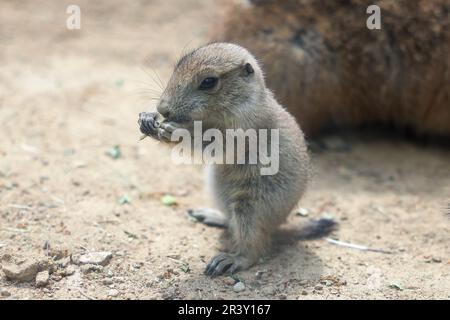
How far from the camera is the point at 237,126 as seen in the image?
4.53 m

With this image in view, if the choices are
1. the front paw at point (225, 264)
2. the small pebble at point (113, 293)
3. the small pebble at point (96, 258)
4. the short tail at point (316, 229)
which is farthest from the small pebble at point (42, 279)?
the short tail at point (316, 229)

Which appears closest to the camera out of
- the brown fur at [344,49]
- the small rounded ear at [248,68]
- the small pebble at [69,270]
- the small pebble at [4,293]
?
the small pebble at [4,293]

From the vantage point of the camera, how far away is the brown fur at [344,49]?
642 centimetres

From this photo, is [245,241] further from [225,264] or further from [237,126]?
[237,126]

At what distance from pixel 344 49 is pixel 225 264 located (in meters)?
2.98

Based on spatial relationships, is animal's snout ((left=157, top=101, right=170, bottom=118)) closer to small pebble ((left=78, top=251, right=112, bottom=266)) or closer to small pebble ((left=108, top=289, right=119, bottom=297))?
small pebble ((left=78, top=251, right=112, bottom=266))

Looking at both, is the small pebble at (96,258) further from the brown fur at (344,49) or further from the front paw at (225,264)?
the brown fur at (344,49)

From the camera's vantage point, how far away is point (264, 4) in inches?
261

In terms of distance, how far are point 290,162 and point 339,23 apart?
7.54 feet

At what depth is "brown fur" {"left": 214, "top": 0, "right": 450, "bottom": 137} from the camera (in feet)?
21.1

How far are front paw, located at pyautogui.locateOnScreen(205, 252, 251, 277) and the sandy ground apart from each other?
0.09 meters

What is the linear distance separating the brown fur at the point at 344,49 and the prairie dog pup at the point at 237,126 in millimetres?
1572

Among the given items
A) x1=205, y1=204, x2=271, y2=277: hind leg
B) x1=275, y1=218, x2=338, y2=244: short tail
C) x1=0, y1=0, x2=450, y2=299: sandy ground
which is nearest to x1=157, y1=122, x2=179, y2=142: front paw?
x1=205, y1=204, x2=271, y2=277: hind leg

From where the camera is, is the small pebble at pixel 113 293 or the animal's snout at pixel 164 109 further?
the animal's snout at pixel 164 109
